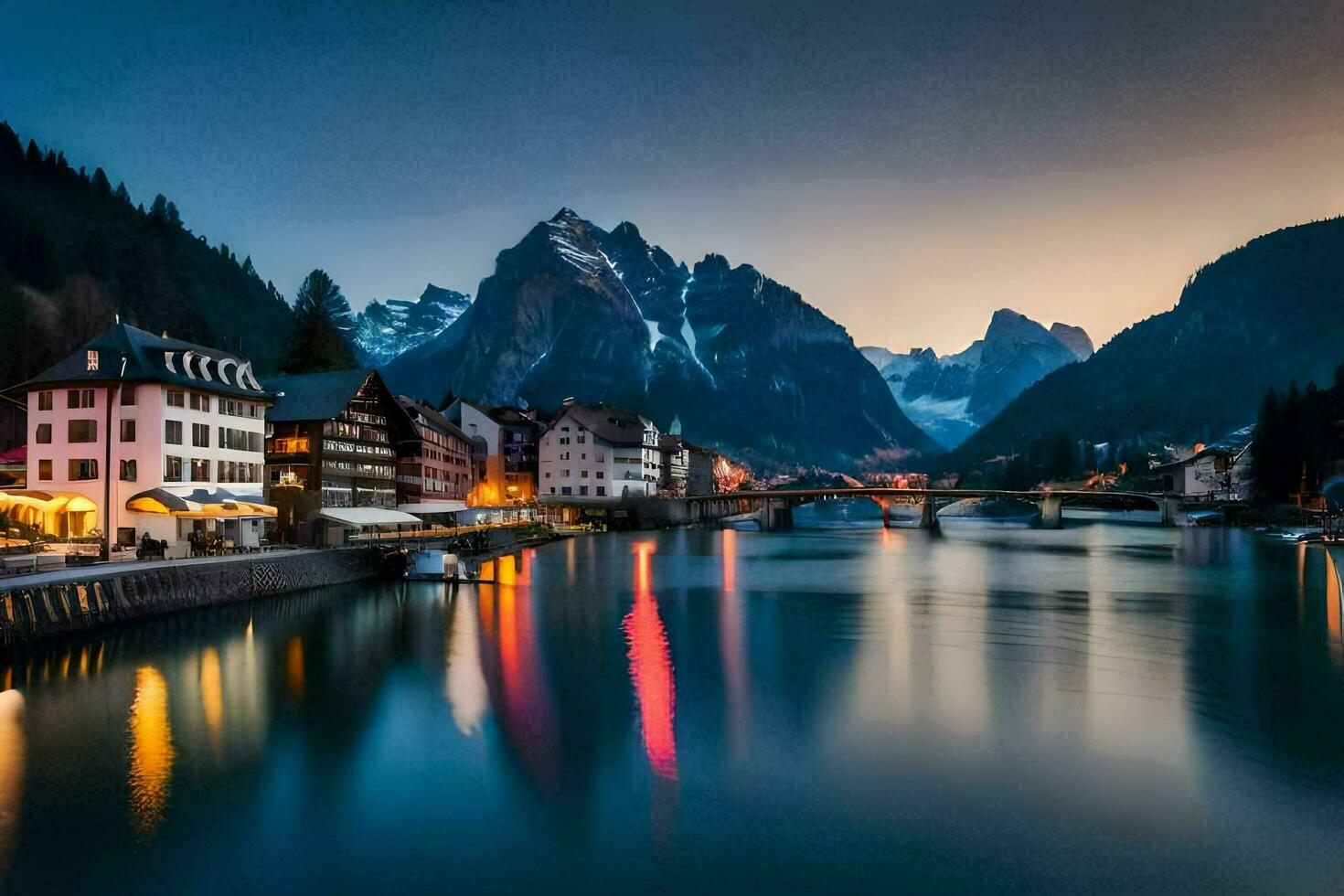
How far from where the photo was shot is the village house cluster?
60.2 metres

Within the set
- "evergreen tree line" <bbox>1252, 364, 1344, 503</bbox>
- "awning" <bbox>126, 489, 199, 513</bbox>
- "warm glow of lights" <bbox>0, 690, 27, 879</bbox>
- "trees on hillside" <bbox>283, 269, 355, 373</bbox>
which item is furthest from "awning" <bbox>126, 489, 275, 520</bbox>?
"evergreen tree line" <bbox>1252, 364, 1344, 503</bbox>

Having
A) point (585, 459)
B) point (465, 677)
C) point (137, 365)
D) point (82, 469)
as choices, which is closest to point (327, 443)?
point (137, 365)

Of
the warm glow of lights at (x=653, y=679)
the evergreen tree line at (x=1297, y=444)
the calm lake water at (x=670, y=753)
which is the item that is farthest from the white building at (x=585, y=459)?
the evergreen tree line at (x=1297, y=444)

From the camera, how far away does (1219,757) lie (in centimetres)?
2794

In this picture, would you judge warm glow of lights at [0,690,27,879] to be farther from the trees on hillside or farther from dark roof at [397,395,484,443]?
the trees on hillside

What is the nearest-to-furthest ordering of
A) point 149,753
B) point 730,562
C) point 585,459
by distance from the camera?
1. point 149,753
2. point 730,562
3. point 585,459

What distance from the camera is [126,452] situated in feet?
203

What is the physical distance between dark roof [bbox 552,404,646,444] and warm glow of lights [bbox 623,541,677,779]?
8899cm

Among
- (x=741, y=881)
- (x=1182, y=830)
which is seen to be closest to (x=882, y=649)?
(x=1182, y=830)

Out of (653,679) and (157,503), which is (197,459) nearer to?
(157,503)

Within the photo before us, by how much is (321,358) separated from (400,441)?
3875 cm

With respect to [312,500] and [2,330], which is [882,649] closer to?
[312,500]

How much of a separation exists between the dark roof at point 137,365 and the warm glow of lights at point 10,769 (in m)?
36.0

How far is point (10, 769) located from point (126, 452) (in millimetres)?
43115
